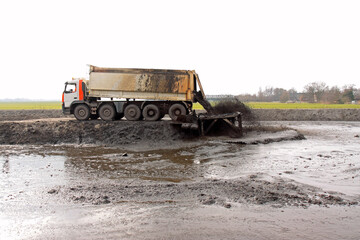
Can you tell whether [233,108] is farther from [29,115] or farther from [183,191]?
[29,115]

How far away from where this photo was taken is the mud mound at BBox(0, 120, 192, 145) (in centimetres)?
1538

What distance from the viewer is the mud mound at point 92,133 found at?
15.4 metres

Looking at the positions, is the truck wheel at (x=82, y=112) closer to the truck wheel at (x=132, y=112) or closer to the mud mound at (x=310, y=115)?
the truck wheel at (x=132, y=112)

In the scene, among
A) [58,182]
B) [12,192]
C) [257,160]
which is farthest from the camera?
[257,160]

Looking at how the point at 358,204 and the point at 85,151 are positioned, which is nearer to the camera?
the point at 358,204

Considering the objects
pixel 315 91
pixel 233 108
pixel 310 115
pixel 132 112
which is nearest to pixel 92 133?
pixel 132 112

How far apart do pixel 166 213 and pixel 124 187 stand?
6.88ft

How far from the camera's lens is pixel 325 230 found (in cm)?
487

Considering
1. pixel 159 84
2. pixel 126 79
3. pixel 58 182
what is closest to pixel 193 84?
pixel 159 84

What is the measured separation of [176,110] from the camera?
54.5 feet

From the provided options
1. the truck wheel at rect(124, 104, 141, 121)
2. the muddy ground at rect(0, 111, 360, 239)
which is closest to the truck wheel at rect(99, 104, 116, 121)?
the truck wheel at rect(124, 104, 141, 121)

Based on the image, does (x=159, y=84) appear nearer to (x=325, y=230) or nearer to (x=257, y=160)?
(x=257, y=160)

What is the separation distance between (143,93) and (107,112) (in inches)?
92.1

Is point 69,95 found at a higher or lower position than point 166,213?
higher
